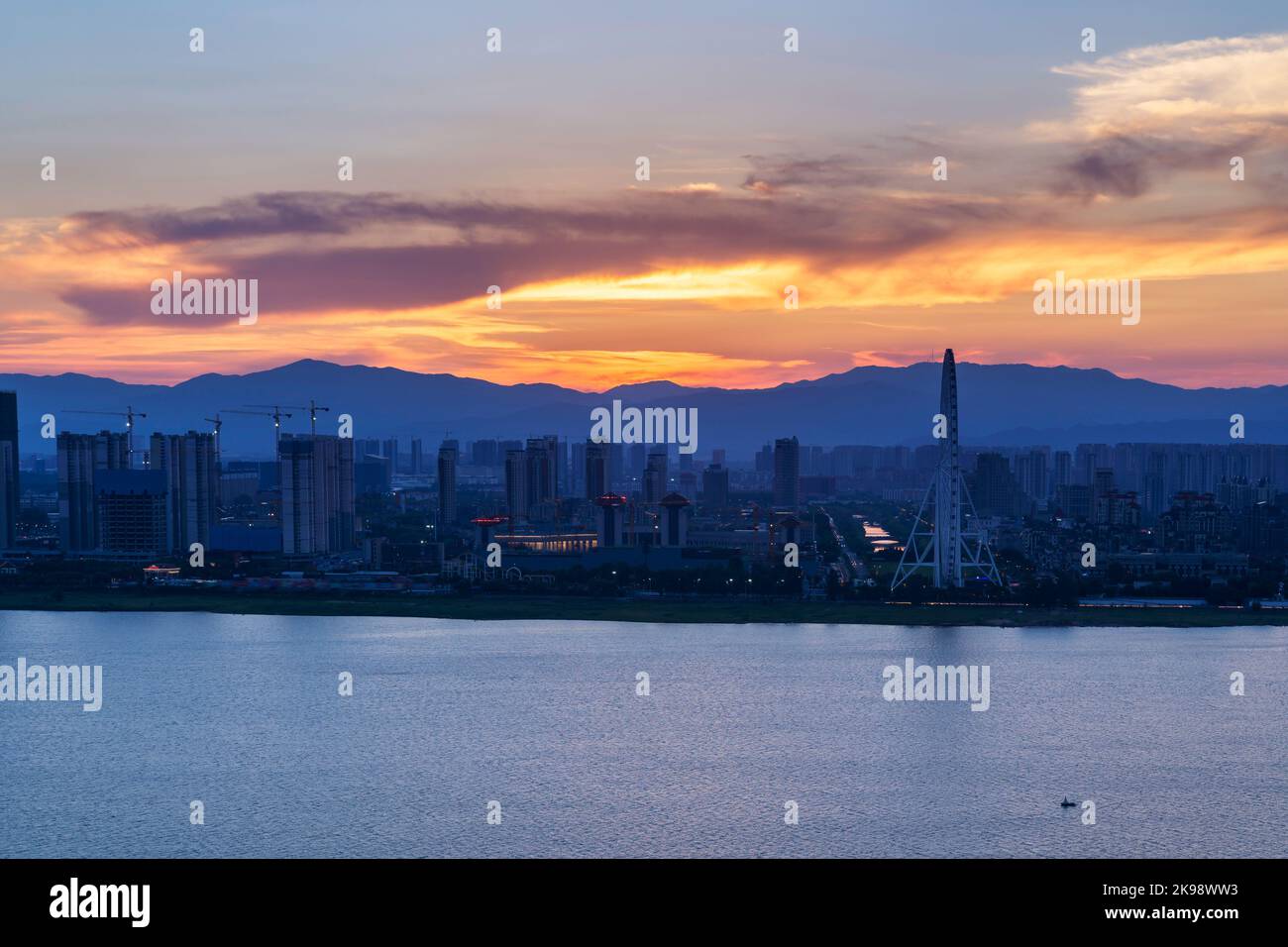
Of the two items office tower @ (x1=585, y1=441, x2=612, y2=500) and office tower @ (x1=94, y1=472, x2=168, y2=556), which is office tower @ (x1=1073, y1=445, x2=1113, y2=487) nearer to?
office tower @ (x1=585, y1=441, x2=612, y2=500)

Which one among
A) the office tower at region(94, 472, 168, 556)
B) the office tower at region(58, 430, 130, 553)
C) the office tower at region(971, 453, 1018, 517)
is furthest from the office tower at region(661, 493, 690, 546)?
the office tower at region(971, 453, 1018, 517)

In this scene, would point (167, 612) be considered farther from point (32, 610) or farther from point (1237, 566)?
point (1237, 566)

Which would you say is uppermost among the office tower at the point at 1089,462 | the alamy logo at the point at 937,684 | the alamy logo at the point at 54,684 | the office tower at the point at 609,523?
the office tower at the point at 1089,462

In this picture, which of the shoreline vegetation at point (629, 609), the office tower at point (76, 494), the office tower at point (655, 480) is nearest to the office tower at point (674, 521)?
the shoreline vegetation at point (629, 609)

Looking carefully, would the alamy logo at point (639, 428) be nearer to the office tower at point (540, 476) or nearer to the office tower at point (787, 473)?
the office tower at point (540, 476)

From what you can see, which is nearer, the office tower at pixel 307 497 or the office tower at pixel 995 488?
the office tower at pixel 307 497
